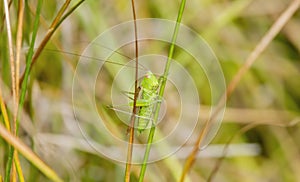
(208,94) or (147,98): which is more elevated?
(147,98)

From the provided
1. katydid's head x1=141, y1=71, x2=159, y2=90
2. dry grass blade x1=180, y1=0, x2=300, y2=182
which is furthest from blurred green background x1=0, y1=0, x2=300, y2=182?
katydid's head x1=141, y1=71, x2=159, y2=90

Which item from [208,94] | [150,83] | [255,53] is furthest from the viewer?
[208,94]

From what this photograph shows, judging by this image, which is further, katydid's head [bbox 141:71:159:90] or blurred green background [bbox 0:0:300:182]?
blurred green background [bbox 0:0:300:182]

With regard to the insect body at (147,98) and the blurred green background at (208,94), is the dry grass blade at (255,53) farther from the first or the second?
the blurred green background at (208,94)

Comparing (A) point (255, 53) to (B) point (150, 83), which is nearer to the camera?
(B) point (150, 83)

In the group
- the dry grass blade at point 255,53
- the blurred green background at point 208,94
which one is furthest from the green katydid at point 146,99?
the blurred green background at point 208,94

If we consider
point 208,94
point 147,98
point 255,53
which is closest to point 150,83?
point 147,98

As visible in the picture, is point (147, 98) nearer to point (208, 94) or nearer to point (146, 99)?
point (146, 99)

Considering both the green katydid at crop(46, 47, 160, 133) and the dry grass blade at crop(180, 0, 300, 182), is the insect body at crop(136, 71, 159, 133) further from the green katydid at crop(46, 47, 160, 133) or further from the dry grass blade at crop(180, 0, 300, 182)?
the dry grass blade at crop(180, 0, 300, 182)

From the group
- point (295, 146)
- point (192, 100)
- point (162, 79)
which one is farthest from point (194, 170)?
point (162, 79)
